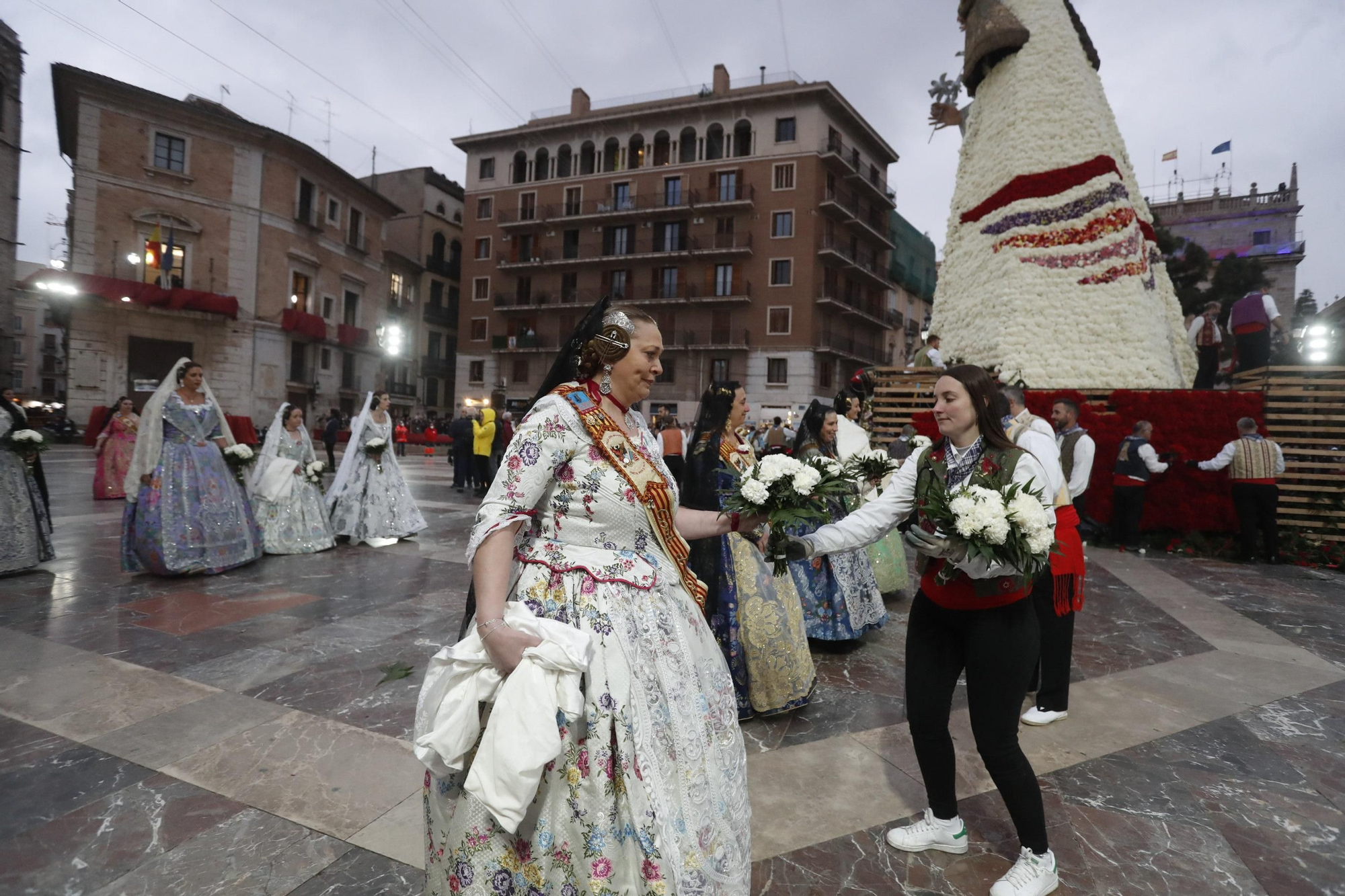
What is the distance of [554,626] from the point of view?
1.61 m

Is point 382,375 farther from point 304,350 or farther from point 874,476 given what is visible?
point 874,476

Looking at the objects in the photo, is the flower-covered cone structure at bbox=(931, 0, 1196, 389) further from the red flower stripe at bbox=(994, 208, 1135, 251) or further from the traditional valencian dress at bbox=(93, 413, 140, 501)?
the traditional valencian dress at bbox=(93, 413, 140, 501)

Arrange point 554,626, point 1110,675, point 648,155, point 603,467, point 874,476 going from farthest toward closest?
point 648,155 → point 1110,675 → point 874,476 → point 603,467 → point 554,626

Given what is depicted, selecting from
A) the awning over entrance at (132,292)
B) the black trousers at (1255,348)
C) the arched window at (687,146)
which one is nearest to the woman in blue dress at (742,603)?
the black trousers at (1255,348)

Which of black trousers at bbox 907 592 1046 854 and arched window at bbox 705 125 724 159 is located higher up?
arched window at bbox 705 125 724 159

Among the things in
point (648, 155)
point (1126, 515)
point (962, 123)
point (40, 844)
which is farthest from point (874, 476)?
point (648, 155)

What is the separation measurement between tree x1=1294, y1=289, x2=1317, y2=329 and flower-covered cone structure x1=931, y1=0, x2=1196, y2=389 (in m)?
33.1

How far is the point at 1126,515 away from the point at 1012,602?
8.72 meters

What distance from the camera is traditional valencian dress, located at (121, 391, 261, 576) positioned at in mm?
6059

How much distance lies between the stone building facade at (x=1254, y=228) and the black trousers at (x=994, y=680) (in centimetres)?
4992

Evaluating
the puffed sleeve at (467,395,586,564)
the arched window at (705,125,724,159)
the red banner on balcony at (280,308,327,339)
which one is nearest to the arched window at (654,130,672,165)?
the arched window at (705,125,724,159)

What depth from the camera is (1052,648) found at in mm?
3545

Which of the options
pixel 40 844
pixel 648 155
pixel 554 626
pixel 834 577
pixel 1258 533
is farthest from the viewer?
pixel 648 155

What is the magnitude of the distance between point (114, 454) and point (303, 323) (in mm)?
19810
